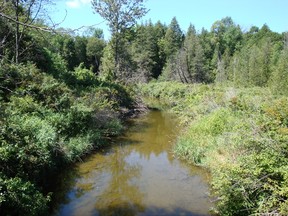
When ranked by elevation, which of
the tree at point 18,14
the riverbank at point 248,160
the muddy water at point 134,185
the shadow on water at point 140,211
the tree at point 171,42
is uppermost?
the tree at point 171,42

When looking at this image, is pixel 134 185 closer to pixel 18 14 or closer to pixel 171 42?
pixel 18 14

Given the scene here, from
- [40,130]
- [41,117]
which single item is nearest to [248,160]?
[40,130]

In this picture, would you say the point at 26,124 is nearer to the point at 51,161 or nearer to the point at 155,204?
the point at 51,161

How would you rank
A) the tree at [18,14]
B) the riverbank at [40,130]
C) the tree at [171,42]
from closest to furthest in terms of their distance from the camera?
the tree at [18,14]
the riverbank at [40,130]
the tree at [171,42]

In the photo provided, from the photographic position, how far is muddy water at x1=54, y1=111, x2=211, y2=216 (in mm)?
9531

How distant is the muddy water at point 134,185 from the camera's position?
9.53 metres

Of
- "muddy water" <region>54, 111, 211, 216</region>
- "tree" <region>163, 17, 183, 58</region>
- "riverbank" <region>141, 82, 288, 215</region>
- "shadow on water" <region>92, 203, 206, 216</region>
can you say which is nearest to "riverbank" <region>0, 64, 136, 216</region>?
"muddy water" <region>54, 111, 211, 216</region>

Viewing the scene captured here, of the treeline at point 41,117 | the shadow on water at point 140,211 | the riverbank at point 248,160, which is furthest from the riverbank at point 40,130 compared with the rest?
the riverbank at point 248,160

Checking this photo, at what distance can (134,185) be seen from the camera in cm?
1141

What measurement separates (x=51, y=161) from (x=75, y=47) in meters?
48.8

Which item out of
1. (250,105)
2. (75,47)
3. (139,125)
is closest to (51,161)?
(250,105)

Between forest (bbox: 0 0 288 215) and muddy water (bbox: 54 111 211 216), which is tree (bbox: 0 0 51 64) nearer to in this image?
forest (bbox: 0 0 288 215)

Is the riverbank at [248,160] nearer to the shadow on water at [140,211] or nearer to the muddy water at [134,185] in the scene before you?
the muddy water at [134,185]

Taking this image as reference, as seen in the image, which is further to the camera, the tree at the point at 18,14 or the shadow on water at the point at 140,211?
the shadow on water at the point at 140,211
